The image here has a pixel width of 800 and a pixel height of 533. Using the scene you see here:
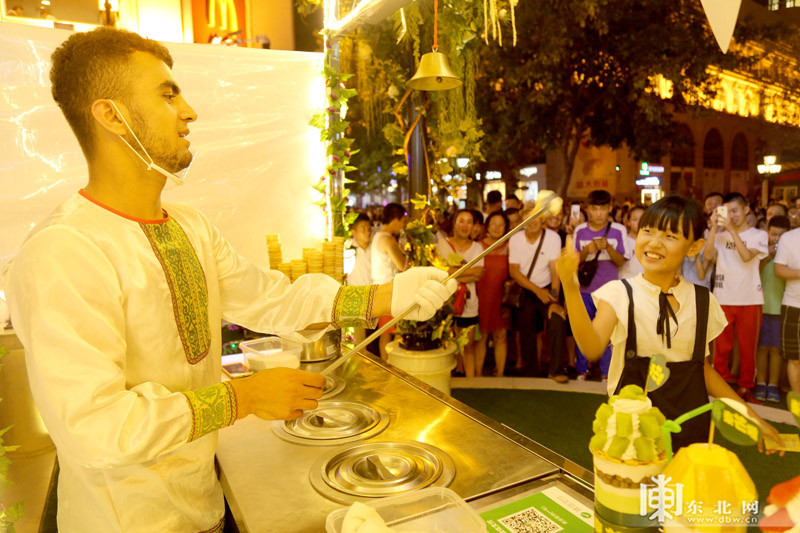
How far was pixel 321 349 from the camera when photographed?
112 inches

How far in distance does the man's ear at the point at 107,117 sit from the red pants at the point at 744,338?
18.9 feet

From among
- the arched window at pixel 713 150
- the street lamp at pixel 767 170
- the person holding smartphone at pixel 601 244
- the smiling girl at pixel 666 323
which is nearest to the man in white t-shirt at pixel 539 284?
the person holding smartphone at pixel 601 244

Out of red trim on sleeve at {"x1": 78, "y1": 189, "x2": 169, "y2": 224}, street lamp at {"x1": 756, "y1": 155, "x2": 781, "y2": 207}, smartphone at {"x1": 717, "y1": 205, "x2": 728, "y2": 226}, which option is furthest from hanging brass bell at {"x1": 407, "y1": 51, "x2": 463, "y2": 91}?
street lamp at {"x1": 756, "y1": 155, "x2": 781, "y2": 207}

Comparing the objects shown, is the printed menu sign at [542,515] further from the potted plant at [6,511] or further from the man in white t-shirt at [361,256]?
the man in white t-shirt at [361,256]

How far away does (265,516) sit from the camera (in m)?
1.56

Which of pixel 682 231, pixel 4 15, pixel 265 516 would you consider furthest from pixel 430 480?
pixel 4 15

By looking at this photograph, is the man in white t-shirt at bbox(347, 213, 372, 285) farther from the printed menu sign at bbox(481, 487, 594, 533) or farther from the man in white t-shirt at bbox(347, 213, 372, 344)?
the printed menu sign at bbox(481, 487, 594, 533)

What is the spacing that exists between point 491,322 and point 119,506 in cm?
505

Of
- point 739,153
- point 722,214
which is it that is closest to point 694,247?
point 722,214

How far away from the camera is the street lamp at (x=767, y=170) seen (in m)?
24.7

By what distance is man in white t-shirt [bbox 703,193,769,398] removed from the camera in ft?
18.0

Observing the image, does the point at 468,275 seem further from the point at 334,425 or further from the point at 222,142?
the point at 334,425

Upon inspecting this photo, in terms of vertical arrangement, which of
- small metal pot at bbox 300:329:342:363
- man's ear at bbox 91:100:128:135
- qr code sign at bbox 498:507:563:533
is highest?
man's ear at bbox 91:100:128:135

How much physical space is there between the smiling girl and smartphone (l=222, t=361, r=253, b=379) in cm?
168
